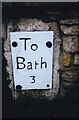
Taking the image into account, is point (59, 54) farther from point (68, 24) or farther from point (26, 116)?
point (26, 116)

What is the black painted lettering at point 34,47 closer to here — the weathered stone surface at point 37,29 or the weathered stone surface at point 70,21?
the weathered stone surface at point 37,29

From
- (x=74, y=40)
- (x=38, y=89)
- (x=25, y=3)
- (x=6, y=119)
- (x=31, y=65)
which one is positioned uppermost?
(x=25, y=3)

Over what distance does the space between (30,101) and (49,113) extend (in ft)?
0.68

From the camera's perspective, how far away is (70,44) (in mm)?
3018

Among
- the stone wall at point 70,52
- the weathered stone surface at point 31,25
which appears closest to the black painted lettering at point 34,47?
the weathered stone surface at point 31,25

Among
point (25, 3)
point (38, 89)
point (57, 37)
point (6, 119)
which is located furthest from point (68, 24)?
point (6, 119)

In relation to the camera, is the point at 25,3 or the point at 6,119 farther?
the point at 6,119

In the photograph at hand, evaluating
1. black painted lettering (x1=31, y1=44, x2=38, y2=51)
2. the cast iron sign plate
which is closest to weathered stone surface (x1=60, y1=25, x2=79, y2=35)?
the cast iron sign plate

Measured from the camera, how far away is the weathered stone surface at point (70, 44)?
3.01m

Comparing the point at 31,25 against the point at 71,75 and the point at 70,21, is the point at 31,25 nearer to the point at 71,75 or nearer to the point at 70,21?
the point at 70,21

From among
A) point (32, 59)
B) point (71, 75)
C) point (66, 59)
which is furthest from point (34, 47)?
point (71, 75)

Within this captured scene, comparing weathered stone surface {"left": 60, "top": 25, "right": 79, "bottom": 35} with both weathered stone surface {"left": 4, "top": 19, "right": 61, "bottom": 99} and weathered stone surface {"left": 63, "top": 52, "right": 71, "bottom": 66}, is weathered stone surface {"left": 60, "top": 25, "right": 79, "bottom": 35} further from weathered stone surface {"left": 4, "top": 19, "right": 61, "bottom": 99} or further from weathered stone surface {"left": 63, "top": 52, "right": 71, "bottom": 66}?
weathered stone surface {"left": 63, "top": 52, "right": 71, "bottom": 66}

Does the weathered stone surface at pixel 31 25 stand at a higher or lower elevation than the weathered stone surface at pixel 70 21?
lower

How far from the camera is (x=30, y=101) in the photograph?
3104 millimetres
